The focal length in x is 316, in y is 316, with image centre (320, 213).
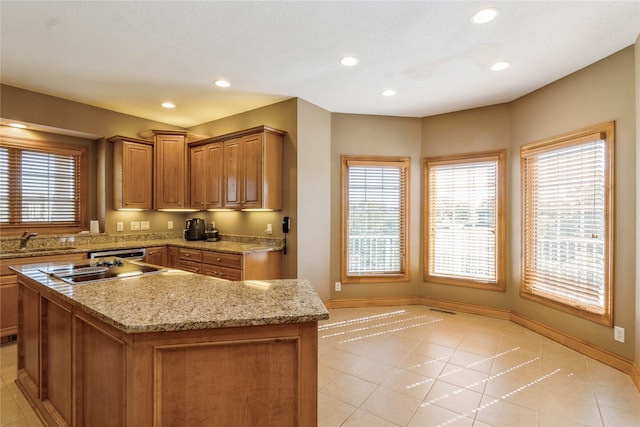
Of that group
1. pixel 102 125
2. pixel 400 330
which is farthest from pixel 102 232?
pixel 400 330

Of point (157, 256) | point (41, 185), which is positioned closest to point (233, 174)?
point (157, 256)

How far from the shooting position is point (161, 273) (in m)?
Result: 2.12

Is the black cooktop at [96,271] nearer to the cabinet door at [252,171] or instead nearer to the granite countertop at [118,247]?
the granite countertop at [118,247]

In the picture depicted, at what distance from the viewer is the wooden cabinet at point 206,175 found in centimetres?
422

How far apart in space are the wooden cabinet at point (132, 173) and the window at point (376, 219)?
283 centimetres

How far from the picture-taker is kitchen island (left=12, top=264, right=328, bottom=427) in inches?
47.9

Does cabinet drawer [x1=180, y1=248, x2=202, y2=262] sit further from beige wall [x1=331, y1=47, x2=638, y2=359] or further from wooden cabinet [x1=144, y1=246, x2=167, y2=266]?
beige wall [x1=331, y1=47, x2=638, y2=359]

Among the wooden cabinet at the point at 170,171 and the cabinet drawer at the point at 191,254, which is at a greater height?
the wooden cabinet at the point at 170,171

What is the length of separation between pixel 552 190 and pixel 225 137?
12.6 ft

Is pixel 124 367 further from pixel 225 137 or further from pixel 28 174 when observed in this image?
pixel 28 174

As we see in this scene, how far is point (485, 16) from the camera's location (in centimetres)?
221

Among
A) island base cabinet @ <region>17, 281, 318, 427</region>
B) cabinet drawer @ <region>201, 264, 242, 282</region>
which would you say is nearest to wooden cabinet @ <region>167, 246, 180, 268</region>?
cabinet drawer @ <region>201, 264, 242, 282</region>

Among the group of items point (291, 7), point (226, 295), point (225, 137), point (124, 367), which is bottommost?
point (124, 367)

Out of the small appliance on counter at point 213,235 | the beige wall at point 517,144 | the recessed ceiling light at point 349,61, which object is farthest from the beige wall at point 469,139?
the small appliance on counter at point 213,235
